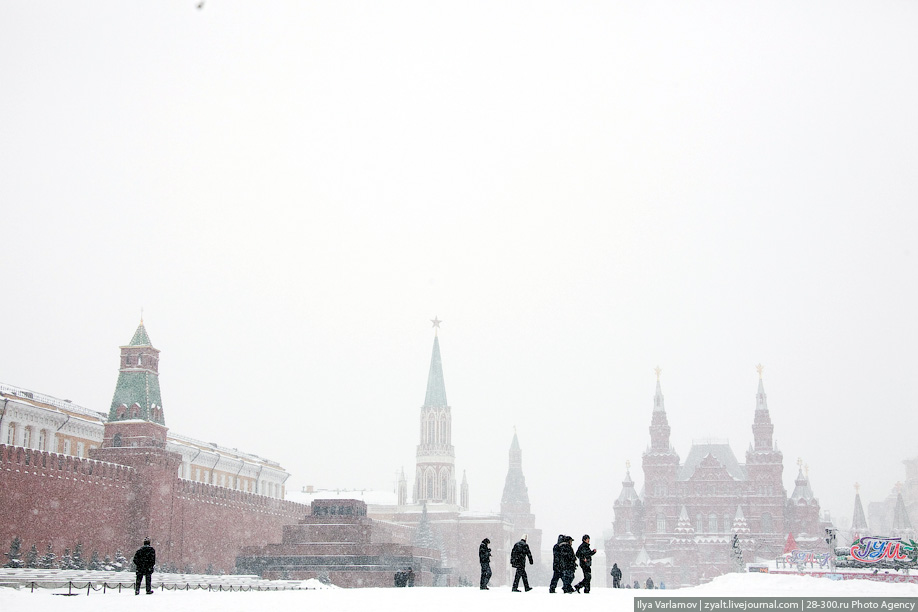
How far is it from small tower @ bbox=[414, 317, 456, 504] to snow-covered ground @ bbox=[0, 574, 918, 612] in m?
72.0

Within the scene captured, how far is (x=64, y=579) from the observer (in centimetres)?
3123

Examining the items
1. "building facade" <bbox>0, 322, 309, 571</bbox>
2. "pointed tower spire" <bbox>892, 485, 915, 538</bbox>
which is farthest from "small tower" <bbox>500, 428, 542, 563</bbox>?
"building facade" <bbox>0, 322, 309, 571</bbox>

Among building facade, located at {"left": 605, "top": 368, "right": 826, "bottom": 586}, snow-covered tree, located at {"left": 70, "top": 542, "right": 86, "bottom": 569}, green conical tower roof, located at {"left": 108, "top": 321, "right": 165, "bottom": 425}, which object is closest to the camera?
snow-covered tree, located at {"left": 70, "top": 542, "right": 86, "bottom": 569}

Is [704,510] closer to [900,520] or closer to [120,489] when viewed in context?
[900,520]

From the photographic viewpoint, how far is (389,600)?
75.0ft

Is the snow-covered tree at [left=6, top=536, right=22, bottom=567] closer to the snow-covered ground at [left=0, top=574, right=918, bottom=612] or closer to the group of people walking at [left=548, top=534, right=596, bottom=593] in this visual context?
the snow-covered ground at [left=0, top=574, right=918, bottom=612]

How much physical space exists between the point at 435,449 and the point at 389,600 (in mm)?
77545

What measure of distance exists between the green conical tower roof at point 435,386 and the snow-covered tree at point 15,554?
66.0 metres

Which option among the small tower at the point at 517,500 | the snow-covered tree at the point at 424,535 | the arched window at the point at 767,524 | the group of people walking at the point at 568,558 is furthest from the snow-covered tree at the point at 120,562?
the small tower at the point at 517,500

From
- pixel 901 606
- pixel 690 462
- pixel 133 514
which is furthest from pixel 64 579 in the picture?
pixel 690 462

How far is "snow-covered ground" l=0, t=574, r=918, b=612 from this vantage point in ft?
67.5

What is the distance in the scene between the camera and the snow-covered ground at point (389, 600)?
20562 millimetres

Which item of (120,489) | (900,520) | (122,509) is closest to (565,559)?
(122,509)

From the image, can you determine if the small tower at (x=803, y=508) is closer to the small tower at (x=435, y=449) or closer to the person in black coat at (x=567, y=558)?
the small tower at (x=435, y=449)
